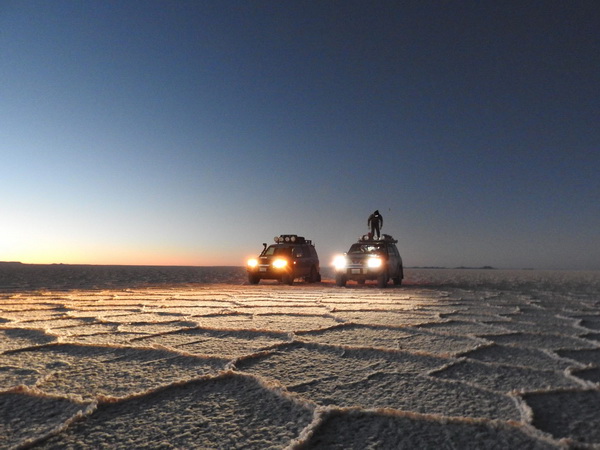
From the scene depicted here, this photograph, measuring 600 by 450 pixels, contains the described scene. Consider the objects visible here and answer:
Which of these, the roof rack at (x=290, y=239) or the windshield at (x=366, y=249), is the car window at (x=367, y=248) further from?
the roof rack at (x=290, y=239)

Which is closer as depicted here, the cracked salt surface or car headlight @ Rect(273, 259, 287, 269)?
the cracked salt surface

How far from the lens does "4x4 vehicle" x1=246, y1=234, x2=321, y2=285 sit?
15055mm

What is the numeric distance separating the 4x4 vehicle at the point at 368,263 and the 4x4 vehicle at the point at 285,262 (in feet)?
5.66

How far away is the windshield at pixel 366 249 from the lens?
14284 mm

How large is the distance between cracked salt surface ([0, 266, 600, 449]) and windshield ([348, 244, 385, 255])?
9.18m

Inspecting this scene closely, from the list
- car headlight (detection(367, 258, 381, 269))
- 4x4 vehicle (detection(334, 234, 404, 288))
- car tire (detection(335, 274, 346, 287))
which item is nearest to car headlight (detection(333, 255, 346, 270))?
4x4 vehicle (detection(334, 234, 404, 288))

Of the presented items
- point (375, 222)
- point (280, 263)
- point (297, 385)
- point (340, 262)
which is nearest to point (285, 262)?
point (280, 263)

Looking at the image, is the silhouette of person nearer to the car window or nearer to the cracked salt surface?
the car window

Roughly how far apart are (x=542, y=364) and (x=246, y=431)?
2.38m

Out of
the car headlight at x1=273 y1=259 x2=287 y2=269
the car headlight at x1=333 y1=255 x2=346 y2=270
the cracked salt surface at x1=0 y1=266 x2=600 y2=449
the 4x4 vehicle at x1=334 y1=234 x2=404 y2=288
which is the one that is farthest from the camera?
the car headlight at x1=273 y1=259 x2=287 y2=269

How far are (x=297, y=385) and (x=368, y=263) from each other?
37.2 feet

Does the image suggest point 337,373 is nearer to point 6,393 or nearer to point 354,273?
point 6,393

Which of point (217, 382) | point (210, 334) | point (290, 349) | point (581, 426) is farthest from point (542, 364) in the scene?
point (210, 334)

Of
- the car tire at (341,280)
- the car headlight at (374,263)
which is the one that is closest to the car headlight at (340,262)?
the car tire at (341,280)
